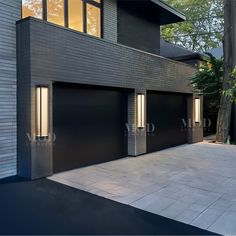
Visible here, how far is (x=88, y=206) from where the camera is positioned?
4.10m

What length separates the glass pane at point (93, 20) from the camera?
7.62m

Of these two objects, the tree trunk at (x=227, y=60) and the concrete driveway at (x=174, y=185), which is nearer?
the concrete driveway at (x=174, y=185)

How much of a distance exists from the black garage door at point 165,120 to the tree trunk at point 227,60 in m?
1.50

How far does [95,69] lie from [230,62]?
21.3 ft

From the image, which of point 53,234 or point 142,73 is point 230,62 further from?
point 53,234

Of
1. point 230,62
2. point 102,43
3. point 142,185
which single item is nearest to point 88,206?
point 142,185

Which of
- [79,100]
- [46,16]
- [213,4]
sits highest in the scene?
[213,4]

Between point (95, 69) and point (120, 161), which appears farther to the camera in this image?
point (120, 161)

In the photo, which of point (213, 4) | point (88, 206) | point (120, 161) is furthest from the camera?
point (213, 4)

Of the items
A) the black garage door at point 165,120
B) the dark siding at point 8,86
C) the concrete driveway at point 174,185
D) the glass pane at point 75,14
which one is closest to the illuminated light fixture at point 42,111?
the dark siding at point 8,86

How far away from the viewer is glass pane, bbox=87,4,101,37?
7617 millimetres

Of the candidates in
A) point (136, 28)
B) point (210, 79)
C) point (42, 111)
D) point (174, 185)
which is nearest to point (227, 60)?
point (210, 79)

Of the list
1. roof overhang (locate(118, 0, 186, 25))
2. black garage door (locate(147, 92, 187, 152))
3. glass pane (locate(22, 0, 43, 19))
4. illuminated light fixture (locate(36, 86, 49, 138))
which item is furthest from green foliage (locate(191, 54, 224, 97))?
illuminated light fixture (locate(36, 86, 49, 138))

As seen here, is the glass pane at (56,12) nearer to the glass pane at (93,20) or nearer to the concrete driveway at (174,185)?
the glass pane at (93,20)
